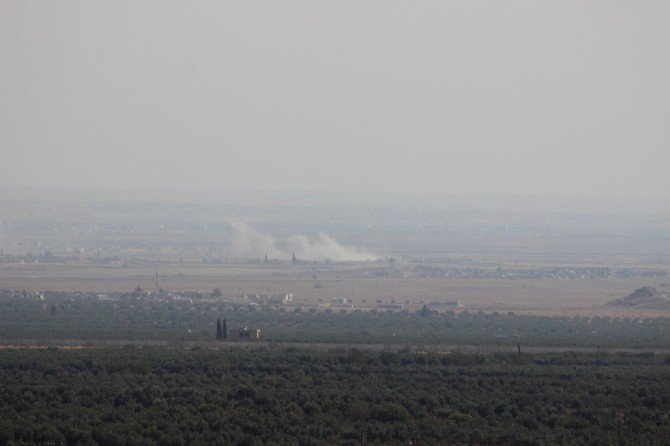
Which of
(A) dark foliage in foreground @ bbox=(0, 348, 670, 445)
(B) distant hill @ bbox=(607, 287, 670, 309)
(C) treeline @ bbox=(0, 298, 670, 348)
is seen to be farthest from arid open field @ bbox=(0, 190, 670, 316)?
(A) dark foliage in foreground @ bbox=(0, 348, 670, 445)

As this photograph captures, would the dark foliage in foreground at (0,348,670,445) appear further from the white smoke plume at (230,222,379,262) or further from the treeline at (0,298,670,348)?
the white smoke plume at (230,222,379,262)

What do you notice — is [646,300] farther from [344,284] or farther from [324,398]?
[324,398]

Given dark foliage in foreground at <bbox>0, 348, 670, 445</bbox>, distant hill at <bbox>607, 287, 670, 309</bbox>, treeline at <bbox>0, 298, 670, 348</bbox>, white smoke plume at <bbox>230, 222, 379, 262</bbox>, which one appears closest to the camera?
dark foliage in foreground at <bbox>0, 348, 670, 445</bbox>

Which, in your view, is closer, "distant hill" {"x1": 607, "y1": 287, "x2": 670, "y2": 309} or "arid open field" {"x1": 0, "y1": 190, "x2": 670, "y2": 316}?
"distant hill" {"x1": 607, "y1": 287, "x2": 670, "y2": 309}

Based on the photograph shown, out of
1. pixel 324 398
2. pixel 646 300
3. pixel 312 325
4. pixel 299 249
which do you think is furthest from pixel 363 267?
pixel 324 398

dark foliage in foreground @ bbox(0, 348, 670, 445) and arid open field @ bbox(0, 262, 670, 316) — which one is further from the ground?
dark foliage in foreground @ bbox(0, 348, 670, 445)

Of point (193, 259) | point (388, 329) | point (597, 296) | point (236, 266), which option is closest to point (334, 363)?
point (388, 329)

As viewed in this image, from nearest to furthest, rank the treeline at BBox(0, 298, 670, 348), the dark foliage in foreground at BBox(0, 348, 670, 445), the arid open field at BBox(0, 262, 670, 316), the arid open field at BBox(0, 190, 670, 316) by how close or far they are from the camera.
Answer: the dark foliage in foreground at BBox(0, 348, 670, 445) → the treeline at BBox(0, 298, 670, 348) → the arid open field at BBox(0, 262, 670, 316) → the arid open field at BBox(0, 190, 670, 316)

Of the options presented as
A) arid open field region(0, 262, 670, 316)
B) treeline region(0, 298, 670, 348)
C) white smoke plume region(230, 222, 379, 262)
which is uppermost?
white smoke plume region(230, 222, 379, 262)
